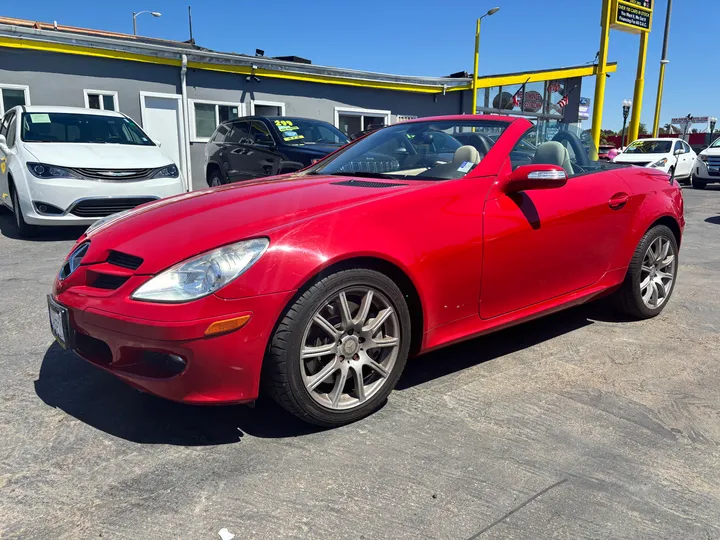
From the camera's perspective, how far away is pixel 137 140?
8.08m

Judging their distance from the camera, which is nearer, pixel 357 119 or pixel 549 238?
pixel 549 238

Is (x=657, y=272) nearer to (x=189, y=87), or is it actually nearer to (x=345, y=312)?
(x=345, y=312)

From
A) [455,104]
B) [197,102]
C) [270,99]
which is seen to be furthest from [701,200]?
[197,102]

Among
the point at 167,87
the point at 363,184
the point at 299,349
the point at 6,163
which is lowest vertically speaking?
the point at 299,349

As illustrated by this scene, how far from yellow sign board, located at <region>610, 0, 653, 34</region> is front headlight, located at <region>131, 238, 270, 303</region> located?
22034 mm

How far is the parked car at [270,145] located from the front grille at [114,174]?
2.11m

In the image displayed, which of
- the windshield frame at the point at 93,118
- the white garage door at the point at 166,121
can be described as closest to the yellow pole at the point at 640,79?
the white garage door at the point at 166,121

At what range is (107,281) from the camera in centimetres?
250

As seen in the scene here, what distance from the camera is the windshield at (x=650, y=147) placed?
57.0ft

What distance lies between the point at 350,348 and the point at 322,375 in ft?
0.59

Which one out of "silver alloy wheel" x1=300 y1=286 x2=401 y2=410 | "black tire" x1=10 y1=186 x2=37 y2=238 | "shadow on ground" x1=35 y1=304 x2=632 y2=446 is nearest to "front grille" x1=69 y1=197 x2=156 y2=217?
"black tire" x1=10 y1=186 x2=37 y2=238

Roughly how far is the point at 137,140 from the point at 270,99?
28.8ft

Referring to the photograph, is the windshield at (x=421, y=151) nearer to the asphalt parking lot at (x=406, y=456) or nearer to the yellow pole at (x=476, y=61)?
the asphalt parking lot at (x=406, y=456)

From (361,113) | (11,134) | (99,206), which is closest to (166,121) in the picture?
(361,113)
